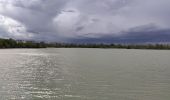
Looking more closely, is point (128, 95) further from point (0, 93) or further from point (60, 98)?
point (0, 93)

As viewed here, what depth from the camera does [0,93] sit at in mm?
22906

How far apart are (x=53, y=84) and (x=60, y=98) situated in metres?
6.99

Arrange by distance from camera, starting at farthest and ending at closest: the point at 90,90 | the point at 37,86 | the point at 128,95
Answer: the point at 37,86 → the point at 90,90 → the point at 128,95

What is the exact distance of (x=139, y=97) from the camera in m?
22.1

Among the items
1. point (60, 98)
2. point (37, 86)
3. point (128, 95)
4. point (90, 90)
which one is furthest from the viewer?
point (37, 86)

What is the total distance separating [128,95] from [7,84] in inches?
516

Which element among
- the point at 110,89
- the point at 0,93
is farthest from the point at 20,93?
the point at 110,89

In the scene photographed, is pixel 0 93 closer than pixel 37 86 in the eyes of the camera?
Yes

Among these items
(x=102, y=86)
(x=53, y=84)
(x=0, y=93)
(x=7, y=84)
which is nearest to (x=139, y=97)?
(x=102, y=86)

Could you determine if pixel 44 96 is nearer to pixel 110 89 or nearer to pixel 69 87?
pixel 69 87

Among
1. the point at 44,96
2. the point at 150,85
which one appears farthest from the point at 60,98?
the point at 150,85

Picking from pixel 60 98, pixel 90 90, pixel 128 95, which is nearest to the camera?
pixel 60 98

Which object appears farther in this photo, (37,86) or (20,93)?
(37,86)

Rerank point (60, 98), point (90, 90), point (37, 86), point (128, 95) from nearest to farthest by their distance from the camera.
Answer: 1. point (60, 98)
2. point (128, 95)
3. point (90, 90)
4. point (37, 86)
